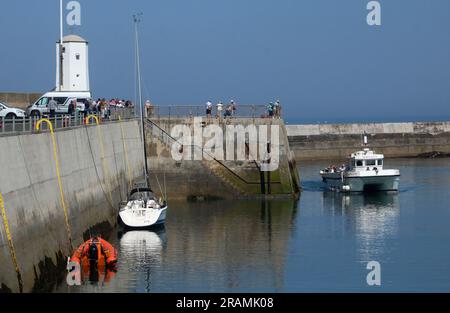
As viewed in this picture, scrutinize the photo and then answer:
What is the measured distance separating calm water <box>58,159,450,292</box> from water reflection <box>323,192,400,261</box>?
6 cm

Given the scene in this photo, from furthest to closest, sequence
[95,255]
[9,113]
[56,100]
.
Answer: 1. [56,100]
2. [9,113]
3. [95,255]

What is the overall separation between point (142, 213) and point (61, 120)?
26.8 feet

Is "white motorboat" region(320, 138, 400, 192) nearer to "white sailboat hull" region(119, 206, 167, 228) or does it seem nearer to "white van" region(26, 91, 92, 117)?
"white van" region(26, 91, 92, 117)

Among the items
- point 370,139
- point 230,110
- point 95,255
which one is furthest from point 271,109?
point 370,139

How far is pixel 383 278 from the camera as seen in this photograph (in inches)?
1577

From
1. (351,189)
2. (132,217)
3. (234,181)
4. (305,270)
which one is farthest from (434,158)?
(305,270)

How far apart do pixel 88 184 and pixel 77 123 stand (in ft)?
12.3

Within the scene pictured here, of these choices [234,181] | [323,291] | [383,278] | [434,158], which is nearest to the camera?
[323,291]

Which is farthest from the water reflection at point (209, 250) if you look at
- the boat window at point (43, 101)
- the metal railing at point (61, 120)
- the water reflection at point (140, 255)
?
the boat window at point (43, 101)

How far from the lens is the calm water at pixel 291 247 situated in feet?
128

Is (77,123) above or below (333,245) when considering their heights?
above

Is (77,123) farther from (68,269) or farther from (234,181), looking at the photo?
(234,181)

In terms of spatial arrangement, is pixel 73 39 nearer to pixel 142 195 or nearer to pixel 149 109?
pixel 149 109

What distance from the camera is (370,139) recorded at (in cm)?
11494
